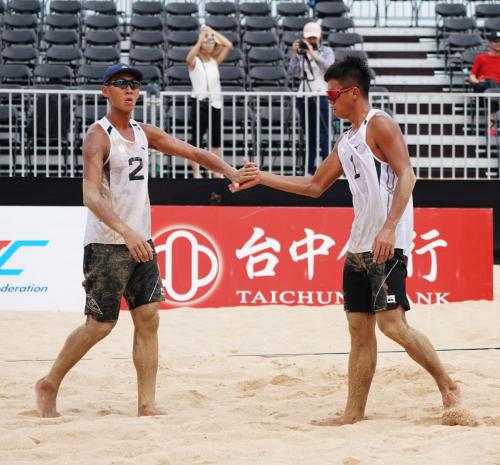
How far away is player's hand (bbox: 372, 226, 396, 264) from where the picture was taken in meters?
5.18

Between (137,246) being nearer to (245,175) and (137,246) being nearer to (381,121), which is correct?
(245,175)

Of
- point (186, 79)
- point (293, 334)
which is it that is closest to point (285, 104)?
point (186, 79)

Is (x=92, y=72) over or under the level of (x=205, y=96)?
over

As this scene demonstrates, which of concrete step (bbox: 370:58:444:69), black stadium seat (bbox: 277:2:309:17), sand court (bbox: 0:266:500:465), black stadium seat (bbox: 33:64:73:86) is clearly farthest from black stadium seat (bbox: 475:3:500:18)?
sand court (bbox: 0:266:500:465)

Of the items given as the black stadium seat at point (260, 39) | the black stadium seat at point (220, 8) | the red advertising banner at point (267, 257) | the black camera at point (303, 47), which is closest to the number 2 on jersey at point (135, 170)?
the red advertising banner at point (267, 257)

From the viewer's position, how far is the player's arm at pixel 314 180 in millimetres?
5770

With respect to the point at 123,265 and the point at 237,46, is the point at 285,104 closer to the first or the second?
the point at 237,46

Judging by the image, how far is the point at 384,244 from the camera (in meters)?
5.17

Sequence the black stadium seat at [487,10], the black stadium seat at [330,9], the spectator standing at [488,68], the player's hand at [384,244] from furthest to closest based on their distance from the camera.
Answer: the black stadium seat at [487,10], the black stadium seat at [330,9], the spectator standing at [488,68], the player's hand at [384,244]

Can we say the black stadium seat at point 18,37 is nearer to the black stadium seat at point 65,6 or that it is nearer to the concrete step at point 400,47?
the black stadium seat at point 65,6

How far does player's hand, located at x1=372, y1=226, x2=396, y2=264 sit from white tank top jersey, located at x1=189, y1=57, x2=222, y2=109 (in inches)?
332

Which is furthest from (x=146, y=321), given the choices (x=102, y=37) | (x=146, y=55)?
(x=102, y=37)

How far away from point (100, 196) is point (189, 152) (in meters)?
0.74

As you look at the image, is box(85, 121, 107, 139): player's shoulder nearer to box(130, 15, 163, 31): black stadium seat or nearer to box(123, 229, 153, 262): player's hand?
box(123, 229, 153, 262): player's hand
